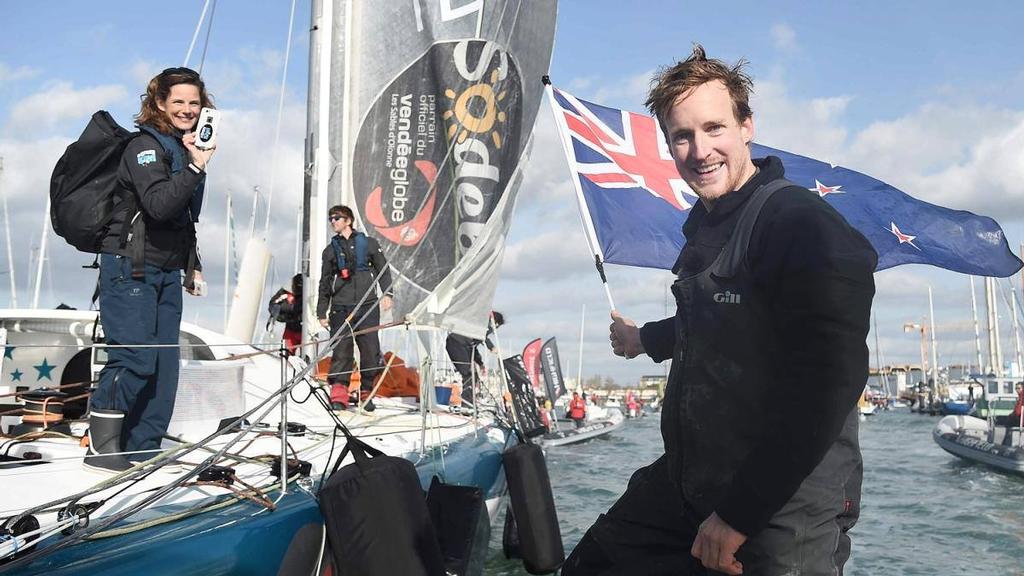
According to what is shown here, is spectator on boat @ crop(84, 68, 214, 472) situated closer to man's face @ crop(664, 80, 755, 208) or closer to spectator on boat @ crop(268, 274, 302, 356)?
man's face @ crop(664, 80, 755, 208)

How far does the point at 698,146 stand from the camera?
1858 mm

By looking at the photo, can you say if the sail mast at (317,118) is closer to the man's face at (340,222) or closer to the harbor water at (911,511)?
the man's face at (340,222)

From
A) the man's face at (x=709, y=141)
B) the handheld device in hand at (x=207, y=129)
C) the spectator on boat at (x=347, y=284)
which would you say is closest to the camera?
the man's face at (x=709, y=141)

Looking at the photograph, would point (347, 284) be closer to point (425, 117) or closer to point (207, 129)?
point (425, 117)

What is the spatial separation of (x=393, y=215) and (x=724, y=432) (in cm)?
590

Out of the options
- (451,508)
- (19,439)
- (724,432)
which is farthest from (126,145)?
(724,432)

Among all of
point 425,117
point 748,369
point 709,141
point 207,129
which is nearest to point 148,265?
point 207,129

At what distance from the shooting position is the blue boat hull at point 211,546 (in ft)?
7.07

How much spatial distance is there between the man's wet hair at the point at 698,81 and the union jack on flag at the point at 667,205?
218 centimetres

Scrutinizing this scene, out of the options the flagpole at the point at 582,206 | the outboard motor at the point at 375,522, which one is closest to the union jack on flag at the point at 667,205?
the flagpole at the point at 582,206

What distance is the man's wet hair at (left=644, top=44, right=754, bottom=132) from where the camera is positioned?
6.10ft

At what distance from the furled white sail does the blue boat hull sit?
4.01 m

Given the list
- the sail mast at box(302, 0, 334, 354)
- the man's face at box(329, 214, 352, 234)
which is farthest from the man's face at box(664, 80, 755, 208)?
the sail mast at box(302, 0, 334, 354)

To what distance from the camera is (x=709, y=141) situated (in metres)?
1.86
